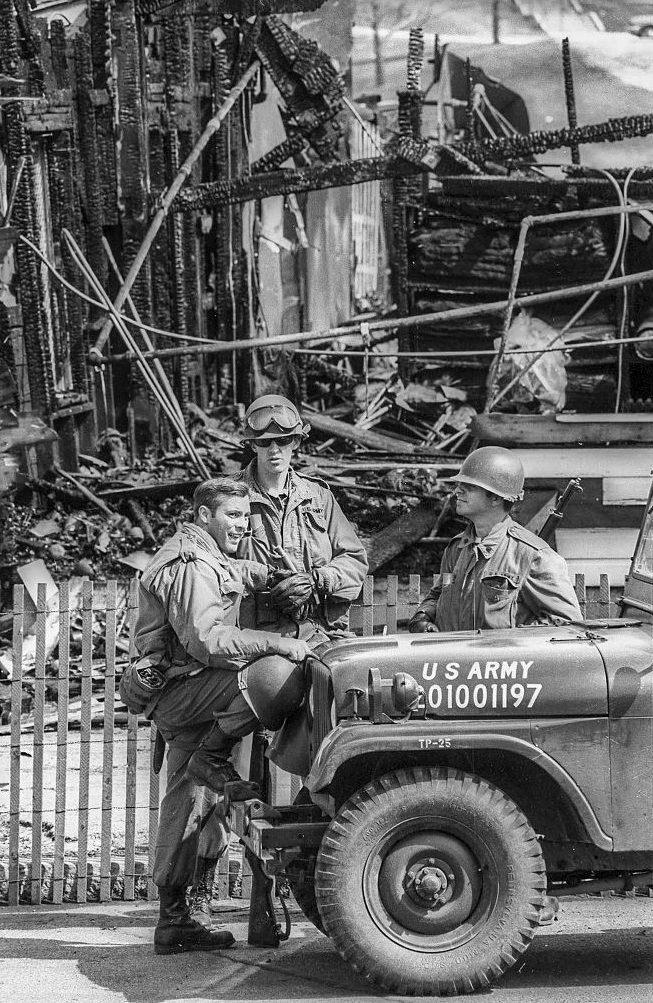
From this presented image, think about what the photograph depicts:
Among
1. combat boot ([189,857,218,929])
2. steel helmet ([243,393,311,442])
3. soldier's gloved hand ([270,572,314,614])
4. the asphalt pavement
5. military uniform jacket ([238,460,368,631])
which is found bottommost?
the asphalt pavement

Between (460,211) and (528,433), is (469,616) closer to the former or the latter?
(528,433)

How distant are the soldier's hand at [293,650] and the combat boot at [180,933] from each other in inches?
47.4

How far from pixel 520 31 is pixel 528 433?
9737 millimetres

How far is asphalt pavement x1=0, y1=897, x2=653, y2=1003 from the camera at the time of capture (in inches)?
217

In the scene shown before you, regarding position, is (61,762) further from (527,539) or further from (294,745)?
(527,539)

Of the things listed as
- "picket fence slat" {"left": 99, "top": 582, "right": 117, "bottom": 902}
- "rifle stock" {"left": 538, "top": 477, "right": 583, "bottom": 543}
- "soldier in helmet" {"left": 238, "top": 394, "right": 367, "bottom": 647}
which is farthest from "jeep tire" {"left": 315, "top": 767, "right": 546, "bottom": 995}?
"picket fence slat" {"left": 99, "top": 582, "right": 117, "bottom": 902}

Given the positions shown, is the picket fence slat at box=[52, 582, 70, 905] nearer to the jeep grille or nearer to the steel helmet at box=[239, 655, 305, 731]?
the steel helmet at box=[239, 655, 305, 731]

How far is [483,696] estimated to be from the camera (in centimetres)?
539

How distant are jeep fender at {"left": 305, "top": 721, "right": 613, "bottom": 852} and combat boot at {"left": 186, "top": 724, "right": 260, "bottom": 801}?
0.77 meters

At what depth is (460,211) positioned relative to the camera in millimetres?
17203

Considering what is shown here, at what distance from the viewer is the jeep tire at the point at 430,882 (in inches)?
208

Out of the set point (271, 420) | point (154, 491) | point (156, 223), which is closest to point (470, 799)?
point (271, 420)

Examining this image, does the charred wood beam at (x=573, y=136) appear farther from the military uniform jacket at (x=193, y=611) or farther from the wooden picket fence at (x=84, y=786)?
the military uniform jacket at (x=193, y=611)

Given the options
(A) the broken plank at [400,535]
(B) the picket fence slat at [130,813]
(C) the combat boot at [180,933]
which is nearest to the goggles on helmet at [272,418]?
(B) the picket fence slat at [130,813]
